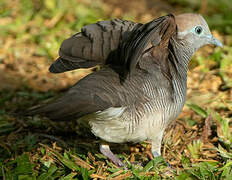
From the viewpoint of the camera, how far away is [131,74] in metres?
2.99

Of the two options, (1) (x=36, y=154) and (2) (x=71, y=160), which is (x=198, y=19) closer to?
(2) (x=71, y=160)

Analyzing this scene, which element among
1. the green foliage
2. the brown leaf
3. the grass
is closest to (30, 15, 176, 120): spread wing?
the grass

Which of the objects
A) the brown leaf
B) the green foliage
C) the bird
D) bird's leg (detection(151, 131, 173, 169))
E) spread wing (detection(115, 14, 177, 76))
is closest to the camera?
spread wing (detection(115, 14, 177, 76))

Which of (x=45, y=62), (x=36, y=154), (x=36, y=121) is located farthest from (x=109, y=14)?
(x=36, y=154)

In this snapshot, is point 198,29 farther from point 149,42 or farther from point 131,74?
point 131,74

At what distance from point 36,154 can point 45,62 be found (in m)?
2.09

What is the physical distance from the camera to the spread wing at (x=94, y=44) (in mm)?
3086

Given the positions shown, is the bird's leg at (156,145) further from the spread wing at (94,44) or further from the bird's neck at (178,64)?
the spread wing at (94,44)

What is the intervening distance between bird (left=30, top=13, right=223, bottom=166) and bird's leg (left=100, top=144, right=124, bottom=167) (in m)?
0.25

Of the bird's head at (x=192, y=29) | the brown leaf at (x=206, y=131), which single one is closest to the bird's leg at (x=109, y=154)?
the brown leaf at (x=206, y=131)

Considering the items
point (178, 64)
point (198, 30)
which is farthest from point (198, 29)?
point (178, 64)

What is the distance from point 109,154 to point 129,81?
2.44ft

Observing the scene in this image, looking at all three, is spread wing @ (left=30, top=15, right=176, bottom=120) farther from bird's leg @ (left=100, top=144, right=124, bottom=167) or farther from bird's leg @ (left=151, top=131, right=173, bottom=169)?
bird's leg @ (left=100, top=144, right=124, bottom=167)

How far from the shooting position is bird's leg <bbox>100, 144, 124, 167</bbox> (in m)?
3.29
